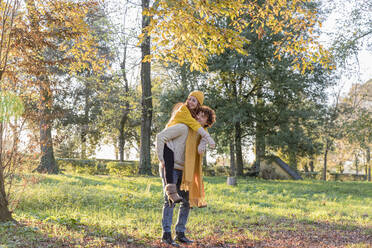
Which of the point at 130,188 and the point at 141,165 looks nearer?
the point at 130,188

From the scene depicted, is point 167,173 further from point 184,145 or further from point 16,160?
point 16,160

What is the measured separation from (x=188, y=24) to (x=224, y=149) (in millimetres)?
15378

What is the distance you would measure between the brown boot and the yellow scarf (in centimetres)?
22

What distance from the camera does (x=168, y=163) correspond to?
4.59 m

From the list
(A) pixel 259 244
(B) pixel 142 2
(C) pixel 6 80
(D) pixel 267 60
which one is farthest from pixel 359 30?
(C) pixel 6 80

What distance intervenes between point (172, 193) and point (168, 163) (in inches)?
16.0

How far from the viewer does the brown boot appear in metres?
4.36

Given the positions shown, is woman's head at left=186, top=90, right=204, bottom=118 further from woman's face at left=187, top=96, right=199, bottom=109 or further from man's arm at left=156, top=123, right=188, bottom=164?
man's arm at left=156, top=123, right=188, bottom=164

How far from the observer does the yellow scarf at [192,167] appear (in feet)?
15.2

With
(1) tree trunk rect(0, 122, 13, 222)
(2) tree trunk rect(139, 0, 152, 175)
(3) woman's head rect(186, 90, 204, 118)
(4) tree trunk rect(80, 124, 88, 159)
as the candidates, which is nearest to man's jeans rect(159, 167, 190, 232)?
(3) woman's head rect(186, 90, 204, 118)

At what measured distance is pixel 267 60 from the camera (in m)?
17.9

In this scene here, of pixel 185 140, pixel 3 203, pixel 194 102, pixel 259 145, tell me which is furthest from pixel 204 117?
pixel 259 145

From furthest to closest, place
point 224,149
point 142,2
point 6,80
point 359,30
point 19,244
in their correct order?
1. point 224,149
2. point 142,2
3. point 359,30
4. point 6,80
5. point 19,244

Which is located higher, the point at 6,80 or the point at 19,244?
the point at 6,80
